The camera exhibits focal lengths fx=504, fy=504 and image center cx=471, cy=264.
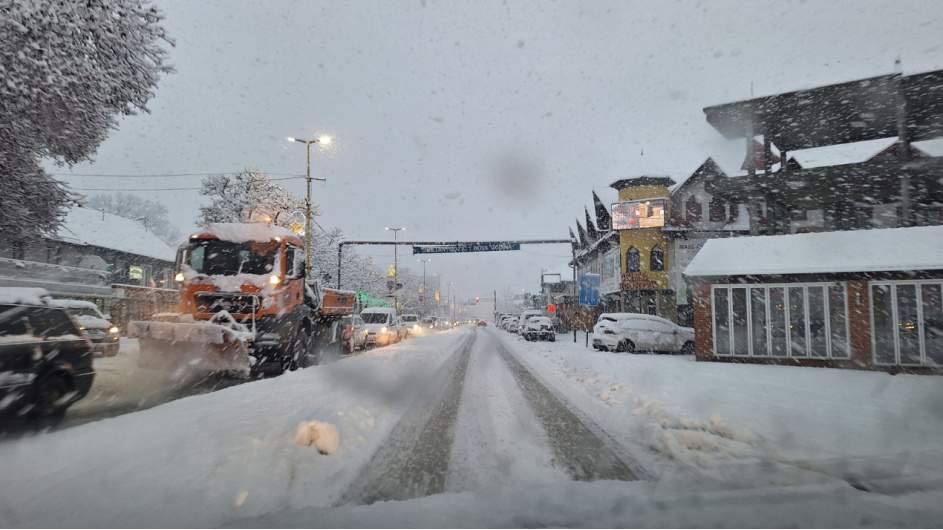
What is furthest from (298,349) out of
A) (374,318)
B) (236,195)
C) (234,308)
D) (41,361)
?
(236,195)

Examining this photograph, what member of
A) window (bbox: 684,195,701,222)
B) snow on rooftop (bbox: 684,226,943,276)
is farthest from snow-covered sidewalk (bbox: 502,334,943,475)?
window (bbox: 684,195,701,222)

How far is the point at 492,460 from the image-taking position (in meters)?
5.20

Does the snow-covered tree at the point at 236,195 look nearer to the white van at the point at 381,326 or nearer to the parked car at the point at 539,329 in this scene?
the white van at the point at 381,326

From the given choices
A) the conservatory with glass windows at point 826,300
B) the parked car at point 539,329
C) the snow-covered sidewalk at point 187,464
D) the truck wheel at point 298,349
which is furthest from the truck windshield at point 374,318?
the snow-covered sidewalk at point 187,464

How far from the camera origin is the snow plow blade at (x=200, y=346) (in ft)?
31.9

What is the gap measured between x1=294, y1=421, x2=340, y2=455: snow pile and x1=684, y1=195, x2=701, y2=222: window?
32555 millimetres

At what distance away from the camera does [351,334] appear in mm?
18547

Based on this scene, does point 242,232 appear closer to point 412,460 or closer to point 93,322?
point 93,322

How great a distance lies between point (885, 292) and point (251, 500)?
16.6 meters

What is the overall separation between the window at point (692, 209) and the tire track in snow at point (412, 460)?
29503 millimetres

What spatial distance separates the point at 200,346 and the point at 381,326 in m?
17.2

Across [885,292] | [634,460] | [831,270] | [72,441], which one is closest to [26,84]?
[72,441]

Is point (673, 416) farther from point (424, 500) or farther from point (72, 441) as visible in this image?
point (72, 441)

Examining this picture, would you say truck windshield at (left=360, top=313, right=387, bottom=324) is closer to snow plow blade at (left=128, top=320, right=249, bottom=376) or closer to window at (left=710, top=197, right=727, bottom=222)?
snow plow blade at (left=128, top=320, right=249, bottom=376)
